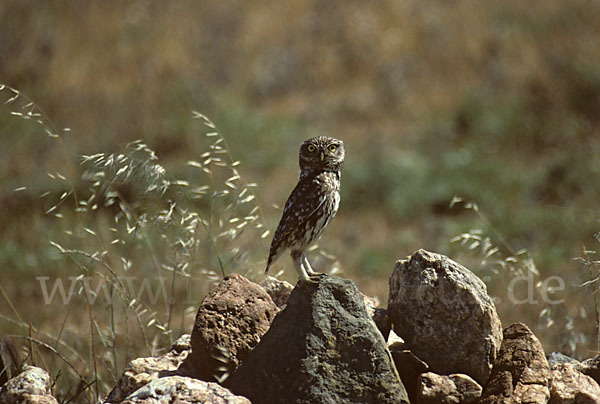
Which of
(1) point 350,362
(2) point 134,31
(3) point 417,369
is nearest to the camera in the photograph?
(1) point 350,362

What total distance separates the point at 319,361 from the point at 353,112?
34.8ft

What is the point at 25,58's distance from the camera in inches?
609

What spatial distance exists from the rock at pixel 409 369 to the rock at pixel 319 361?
27cm

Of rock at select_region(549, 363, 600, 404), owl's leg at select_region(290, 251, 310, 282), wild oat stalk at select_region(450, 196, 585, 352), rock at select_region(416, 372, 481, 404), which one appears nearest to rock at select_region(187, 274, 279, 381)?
owl's leg at select_region(290, 251, 310, 282)

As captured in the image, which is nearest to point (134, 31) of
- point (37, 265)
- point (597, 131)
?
point (37, 265)

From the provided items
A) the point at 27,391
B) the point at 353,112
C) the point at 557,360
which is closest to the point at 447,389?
the point at 557,360

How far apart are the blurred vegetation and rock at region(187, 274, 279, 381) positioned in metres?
3.70

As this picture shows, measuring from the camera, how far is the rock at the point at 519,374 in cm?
384

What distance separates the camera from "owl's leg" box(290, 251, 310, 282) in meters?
4.15

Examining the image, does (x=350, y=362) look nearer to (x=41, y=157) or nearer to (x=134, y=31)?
(x=41, y=157)

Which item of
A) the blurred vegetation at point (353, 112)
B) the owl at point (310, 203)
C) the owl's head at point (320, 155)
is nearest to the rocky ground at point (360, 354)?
the owl at point (310, 203)

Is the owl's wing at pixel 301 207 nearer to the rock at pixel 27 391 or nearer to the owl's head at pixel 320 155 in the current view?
the owl's head at pixel 320 155

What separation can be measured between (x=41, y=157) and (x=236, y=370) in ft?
32.5

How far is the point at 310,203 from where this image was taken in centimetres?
435
